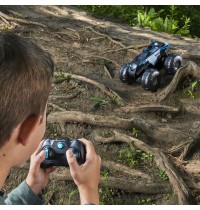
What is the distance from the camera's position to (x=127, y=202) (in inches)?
165

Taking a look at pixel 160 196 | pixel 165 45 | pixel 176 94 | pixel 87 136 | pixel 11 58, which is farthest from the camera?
pixel 165 45

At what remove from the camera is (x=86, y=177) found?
9.21 feet

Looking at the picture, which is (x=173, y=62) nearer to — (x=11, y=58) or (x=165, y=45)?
(x=165, y=45)

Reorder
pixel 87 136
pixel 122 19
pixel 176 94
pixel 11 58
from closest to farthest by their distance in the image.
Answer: pixel 11 58, pixel 87 136, pixel 176 94, pixel 122 19

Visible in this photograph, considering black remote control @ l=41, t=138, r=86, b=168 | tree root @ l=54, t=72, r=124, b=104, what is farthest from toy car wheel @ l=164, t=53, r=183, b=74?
black remote control @ l=41, t=138, r=86, b=168

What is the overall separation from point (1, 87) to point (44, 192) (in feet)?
7.87

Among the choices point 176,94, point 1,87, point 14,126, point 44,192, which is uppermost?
point 1,87

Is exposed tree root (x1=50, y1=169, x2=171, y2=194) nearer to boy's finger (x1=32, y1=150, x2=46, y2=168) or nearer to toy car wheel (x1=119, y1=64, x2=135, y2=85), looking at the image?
boy's finger (x1=32, y1=150, x2=46, y2=168)

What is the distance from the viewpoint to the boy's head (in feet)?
6.79

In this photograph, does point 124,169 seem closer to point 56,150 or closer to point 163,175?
point 163,175

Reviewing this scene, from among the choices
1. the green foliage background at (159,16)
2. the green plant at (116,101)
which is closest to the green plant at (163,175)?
the green plant at (116,101)

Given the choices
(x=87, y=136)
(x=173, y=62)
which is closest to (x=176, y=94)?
(x=173, y=62)

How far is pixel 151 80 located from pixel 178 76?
0.91ft

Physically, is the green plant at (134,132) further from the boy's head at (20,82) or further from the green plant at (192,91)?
the boy's head at (20,82)
